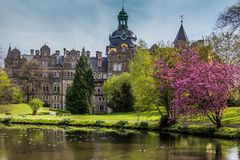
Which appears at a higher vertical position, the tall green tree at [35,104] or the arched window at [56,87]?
the arched window at [56,87]

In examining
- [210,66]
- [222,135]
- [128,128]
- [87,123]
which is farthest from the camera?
[87,123]

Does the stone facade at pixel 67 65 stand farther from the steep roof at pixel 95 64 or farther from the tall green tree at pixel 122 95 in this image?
the tall green tree at pixel 122 95

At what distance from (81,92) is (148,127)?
31.3 meters

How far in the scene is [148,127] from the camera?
37156mm

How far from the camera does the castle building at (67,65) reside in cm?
8000

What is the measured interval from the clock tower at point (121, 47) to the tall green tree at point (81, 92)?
38.0 feet

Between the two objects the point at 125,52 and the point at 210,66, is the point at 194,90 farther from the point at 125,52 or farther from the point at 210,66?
the point at 125,52

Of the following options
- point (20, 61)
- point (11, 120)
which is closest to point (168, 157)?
point (11, 120)

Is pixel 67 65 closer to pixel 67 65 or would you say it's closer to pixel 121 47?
pixel 67 65

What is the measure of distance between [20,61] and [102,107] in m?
20.9

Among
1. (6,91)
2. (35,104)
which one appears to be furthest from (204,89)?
(6,91)

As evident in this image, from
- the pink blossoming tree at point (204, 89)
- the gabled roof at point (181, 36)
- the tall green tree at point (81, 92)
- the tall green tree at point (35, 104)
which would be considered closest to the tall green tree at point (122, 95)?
the tall green tree at point (81, 92)

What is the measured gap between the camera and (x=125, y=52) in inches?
3152

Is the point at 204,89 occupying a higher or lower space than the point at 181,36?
lower
